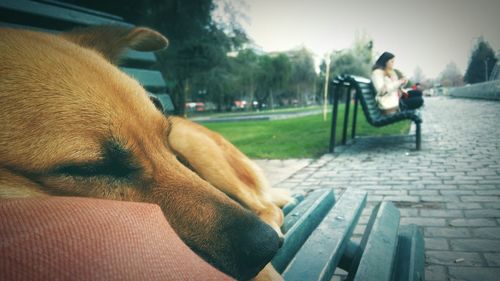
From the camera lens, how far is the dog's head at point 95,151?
3.28 ft

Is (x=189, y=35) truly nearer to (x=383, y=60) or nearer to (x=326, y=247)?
(x=383, y=60)

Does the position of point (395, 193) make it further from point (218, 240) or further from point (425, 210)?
point (218, 240)

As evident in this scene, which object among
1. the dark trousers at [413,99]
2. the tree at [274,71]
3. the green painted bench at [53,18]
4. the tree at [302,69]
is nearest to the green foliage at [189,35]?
the green painted bench at [53,18]

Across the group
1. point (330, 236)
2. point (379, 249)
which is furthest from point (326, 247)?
point (379, 249)

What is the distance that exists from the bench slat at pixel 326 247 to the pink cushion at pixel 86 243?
62 centimetres

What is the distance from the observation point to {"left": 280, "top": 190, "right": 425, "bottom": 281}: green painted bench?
4.00 feet

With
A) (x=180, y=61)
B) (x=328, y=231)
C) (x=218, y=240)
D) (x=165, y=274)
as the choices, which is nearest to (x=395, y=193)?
(x=328, y=231)

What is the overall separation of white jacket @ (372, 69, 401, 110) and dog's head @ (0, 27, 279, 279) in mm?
6438

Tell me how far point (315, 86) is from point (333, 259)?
51.4 meters

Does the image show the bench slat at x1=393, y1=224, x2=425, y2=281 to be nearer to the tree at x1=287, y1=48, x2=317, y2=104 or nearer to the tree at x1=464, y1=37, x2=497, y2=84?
the tree at x1=464, y1=37, x2=497, y2=84

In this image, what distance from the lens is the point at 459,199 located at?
3150 mm

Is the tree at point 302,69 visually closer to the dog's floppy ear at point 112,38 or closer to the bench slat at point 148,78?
the bench slat at point 148,78

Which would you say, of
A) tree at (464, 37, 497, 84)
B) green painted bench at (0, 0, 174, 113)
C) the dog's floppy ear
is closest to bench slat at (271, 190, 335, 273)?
green painted bench at (0, 0, 174, 113)

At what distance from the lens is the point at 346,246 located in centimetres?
164
